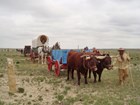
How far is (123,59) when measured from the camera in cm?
1772

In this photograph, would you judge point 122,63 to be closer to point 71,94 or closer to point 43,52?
point 71,94

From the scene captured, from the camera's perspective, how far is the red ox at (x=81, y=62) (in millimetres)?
17062

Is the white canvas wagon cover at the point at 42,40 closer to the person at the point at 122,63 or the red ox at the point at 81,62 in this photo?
the red ox at the point at 81,62

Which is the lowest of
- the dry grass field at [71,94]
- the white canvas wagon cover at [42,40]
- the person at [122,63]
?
the dry grass field at [71,94]

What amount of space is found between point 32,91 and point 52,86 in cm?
199

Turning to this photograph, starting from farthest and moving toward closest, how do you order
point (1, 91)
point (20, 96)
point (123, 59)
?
point (123, 59)
point (1, 91)
point (20, 96)

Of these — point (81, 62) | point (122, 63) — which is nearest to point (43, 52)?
point (81, 62)

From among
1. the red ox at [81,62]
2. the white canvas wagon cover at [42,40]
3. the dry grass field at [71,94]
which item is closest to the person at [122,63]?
the dry grass field at [71,94]

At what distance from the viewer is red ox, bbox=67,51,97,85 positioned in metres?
17.1

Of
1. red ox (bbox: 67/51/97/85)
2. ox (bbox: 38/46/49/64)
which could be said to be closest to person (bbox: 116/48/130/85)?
red ox (bbox: 67/51/97/85)

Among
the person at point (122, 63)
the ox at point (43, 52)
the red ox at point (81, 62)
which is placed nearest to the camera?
the red ox at point (81, 62)

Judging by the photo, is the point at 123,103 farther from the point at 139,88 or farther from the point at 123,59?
the point at 123,59

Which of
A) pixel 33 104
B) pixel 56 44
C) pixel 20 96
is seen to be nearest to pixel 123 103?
pixel 33 104

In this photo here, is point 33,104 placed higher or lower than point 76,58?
lower
